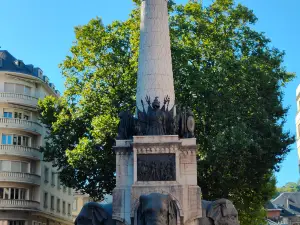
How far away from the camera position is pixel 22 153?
3938 cm

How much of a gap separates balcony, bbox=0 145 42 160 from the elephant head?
92.0 feet

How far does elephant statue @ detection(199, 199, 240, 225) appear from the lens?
539 inches

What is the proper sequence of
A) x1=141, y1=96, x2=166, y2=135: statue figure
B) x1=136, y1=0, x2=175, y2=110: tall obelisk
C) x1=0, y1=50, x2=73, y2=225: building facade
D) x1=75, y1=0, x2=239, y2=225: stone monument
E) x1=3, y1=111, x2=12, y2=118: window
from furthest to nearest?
x1=3, y1=111, x2=12, y2=118: window, x1=0, y1=50, x2=73, y2=225: building facade, x1=136, y1=0, x2=175, y2=110: tall obelisk, x1=141, y1=96, x2=166, y2=135: statue figure, x1=75, y1=0, x2=239, y2=225: stone monument

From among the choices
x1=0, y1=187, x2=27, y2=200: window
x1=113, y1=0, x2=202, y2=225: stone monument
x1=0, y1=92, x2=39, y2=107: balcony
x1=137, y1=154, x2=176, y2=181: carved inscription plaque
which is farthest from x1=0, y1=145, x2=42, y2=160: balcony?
x1=137, y1=154, x2=176, y2=181: carved inscription plaque

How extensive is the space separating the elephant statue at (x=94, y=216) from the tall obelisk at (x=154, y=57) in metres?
3.35

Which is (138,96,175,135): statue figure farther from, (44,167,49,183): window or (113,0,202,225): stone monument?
(44,167,49,183): window

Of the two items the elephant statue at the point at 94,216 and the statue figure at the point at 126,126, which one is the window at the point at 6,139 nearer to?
the statue figure at the point at 126,126

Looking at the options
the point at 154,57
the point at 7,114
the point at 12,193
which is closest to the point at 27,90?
the point at 7,114

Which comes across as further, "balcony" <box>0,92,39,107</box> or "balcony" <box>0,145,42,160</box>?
"balcony" <box>0,92,39,107</box>

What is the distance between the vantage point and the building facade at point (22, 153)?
37.9 meters

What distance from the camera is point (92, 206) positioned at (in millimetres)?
13664

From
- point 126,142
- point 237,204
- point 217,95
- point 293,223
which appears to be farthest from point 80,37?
point 293,223

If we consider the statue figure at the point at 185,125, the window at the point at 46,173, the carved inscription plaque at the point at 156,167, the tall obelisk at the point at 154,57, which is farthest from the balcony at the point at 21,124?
the carved inscription plaque at the point at 156,167

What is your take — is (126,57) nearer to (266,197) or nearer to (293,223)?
(266,197)
